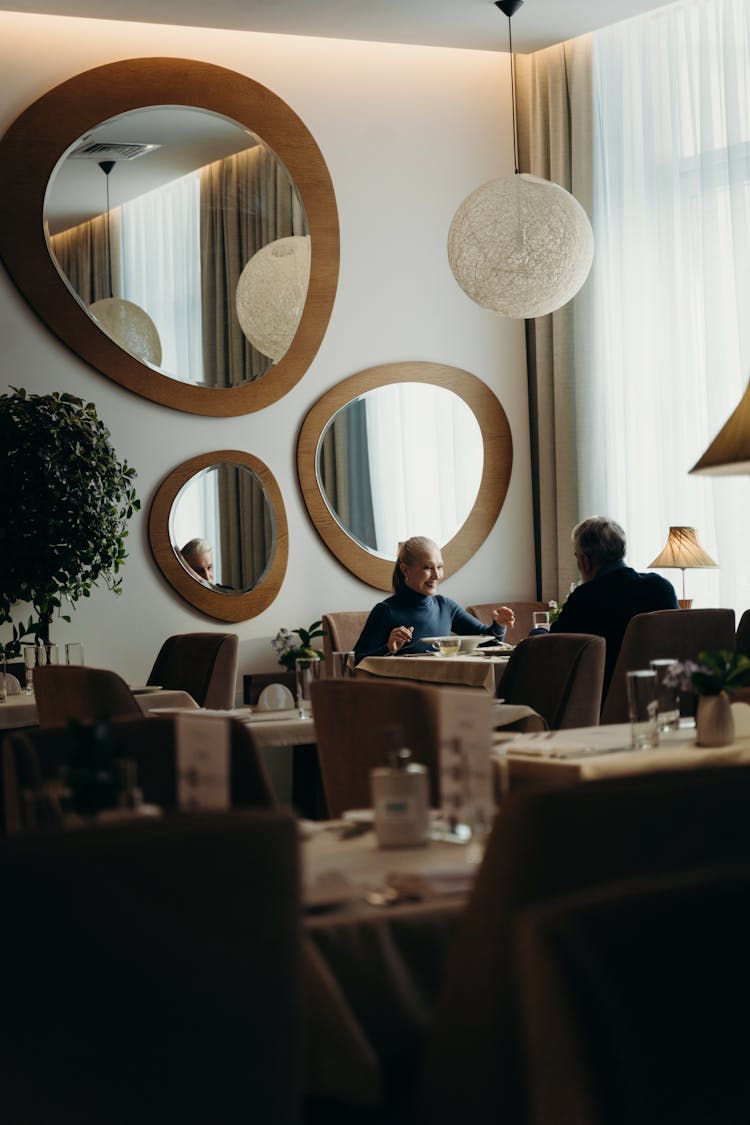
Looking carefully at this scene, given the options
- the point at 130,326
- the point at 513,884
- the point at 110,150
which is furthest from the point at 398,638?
the point at 513,884

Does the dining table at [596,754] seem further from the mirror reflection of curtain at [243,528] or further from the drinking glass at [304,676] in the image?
the mirror reflection of curtain at [243,528]

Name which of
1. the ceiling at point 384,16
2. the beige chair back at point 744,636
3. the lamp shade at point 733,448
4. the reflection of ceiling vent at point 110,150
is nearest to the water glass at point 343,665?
the beige chair back at point 744,636

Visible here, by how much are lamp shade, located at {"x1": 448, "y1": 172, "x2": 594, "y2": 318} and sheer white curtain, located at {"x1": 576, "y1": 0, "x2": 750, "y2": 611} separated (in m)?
0.79

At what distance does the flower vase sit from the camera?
10.4ft

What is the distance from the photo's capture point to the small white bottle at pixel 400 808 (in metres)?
2.37

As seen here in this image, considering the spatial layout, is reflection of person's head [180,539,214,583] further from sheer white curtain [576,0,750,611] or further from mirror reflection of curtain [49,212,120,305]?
sheer white curtain [576,0,750,611]

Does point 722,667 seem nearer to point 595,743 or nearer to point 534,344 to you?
point 595,743

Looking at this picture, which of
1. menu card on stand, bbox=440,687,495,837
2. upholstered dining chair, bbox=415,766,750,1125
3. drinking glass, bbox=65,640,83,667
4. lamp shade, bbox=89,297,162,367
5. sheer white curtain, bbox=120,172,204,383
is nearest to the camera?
upholstered dining chair, bbox=415,766,750,1125

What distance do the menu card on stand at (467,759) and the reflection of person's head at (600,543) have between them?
3248mm

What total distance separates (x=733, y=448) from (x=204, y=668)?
11.6 feet

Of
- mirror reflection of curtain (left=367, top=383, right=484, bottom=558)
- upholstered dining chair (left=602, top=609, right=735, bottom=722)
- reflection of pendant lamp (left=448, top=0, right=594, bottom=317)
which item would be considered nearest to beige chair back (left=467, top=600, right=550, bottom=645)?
mirror reflection of curtain (left=367, top=383, right=484, bottom=558)

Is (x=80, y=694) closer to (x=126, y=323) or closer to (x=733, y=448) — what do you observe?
(x=733, y=448)

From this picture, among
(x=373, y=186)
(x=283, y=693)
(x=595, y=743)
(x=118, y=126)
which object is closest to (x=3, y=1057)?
(x=595, y=743)

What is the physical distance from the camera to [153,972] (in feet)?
4.56
